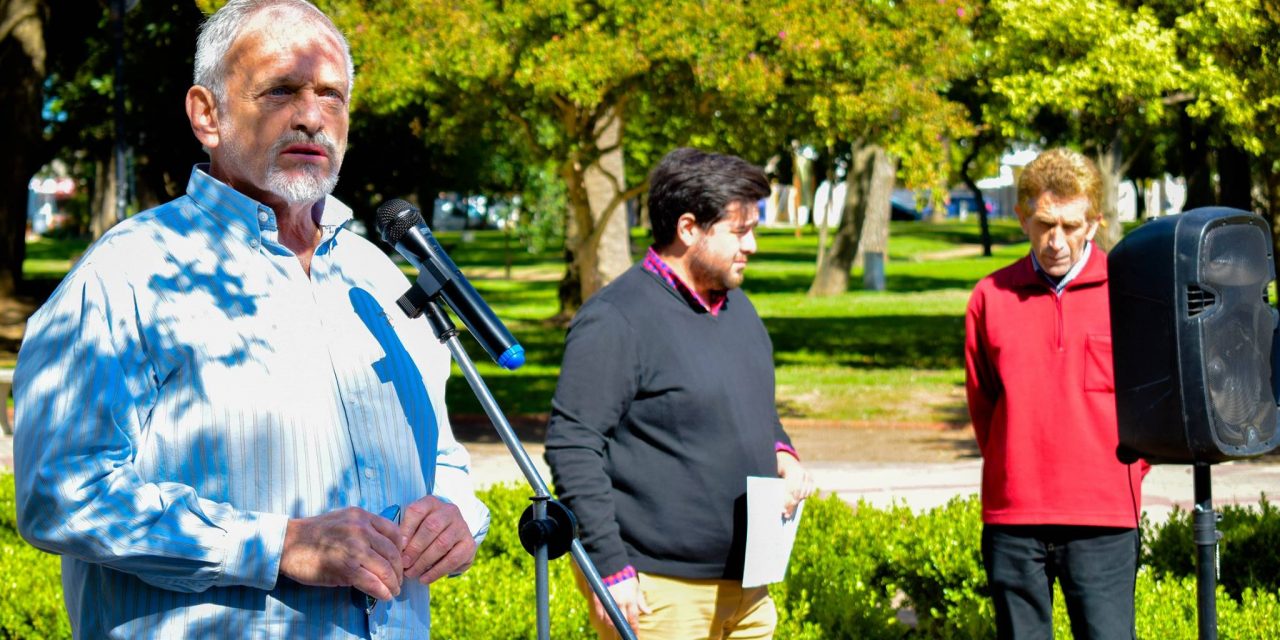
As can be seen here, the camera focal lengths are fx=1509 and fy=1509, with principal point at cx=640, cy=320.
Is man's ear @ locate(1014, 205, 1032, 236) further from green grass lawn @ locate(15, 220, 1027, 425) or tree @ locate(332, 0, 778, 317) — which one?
green grass lawn @ locate(15, 220, 1027, 425)

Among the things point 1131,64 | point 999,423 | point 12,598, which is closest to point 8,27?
point 1131,64

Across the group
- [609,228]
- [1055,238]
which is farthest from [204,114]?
[609,228]

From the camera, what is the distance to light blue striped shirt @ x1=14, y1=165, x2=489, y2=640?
2.36 m

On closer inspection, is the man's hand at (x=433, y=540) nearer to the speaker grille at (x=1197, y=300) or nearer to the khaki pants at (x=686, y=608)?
the khaki pants at (x=686, y=608)

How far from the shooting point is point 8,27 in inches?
856

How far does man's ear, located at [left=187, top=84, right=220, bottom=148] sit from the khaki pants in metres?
1.75

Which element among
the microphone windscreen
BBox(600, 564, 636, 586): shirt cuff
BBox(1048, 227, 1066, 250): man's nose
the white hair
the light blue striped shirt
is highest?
the white hair

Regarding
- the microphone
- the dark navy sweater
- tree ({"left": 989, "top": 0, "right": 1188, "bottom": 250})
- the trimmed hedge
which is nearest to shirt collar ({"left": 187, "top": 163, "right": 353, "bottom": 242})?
the microphone

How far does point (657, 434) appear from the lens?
4.05m

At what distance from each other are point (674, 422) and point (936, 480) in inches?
310

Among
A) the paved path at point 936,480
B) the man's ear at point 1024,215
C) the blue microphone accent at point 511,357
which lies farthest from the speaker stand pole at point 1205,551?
the paved path at point 936,480

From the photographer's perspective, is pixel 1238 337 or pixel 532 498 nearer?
pixel 532 498

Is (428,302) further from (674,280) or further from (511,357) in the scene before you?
(674,280)

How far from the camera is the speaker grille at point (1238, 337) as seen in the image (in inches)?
160
